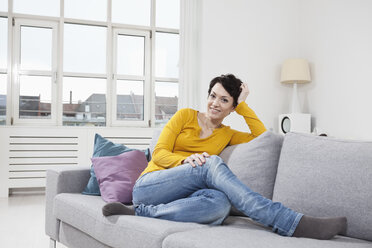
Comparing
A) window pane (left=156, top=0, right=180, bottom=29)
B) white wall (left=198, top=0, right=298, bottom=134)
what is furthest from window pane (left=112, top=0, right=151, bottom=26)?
white wall (left=198, top=0, right=298, bottom=134)

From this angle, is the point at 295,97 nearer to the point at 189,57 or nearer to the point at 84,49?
the point at 189,57

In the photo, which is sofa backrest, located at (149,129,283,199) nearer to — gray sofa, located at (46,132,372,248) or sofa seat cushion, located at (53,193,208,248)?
gray sofa, located at (46,132,372,248)

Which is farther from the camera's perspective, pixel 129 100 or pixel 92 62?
pixel 129 100

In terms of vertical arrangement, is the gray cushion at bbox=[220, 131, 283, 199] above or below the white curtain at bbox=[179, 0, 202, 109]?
below

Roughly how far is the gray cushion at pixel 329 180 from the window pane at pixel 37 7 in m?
3.80

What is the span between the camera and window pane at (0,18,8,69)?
14.2ft

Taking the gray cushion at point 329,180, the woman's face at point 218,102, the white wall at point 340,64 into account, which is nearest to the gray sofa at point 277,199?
the gray cushion at point 329,180

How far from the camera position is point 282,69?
4.59 metres

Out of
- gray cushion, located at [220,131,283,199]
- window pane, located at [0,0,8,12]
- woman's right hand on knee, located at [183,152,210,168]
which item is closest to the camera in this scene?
woman's right hand on knee, located at [183,152,210,168]

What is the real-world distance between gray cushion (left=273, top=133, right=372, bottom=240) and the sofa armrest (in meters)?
1.20

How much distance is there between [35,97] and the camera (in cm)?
445

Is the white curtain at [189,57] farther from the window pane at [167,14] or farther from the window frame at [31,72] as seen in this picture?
the window frame at [31,72]

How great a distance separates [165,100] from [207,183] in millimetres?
3396

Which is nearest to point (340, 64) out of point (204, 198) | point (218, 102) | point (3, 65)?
point (218, 102)
